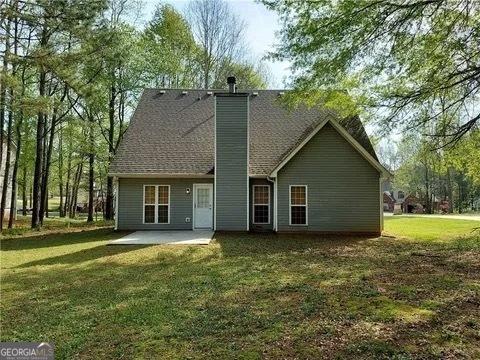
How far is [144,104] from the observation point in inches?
733

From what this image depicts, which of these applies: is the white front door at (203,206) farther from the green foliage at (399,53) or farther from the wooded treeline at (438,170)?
the green foliage at (399,53)

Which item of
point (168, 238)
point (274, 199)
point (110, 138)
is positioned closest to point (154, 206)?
point (168, 238)

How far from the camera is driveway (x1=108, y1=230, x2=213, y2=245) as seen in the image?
41.1ft

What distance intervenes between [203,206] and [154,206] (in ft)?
6.57

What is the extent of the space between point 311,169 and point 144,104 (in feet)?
29.0

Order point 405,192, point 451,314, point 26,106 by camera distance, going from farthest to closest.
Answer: point 405,192, point 26,106, point 451,314

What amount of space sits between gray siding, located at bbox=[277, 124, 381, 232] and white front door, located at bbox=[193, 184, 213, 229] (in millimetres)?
2932

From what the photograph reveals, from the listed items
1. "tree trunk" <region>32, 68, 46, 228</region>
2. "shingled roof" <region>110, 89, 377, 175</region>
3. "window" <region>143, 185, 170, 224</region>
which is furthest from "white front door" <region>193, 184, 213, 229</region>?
"tree trunk" <region>32, 68, 46, 228</region>

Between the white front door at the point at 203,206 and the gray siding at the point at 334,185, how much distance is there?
9.62ft

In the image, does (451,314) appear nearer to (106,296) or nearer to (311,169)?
(106,296)

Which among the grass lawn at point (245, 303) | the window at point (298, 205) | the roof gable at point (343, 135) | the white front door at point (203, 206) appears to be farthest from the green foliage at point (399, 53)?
the white front door at point (203, 206)

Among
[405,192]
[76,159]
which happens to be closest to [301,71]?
[76,159]

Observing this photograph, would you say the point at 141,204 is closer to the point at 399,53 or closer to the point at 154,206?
the point at 154,206

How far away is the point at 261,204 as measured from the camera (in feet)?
Result: 51.6
